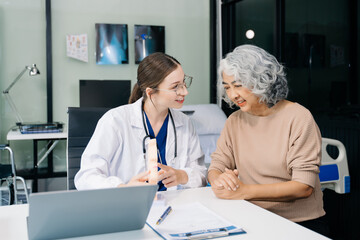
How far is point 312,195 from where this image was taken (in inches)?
63.4

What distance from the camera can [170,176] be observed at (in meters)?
1.53

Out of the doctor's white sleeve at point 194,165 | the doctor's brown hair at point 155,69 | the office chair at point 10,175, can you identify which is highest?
the doctor's brown hair at point 155,69

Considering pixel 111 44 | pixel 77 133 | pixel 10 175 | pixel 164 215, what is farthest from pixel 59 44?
pixel 164 215

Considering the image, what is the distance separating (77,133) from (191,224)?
3.28 ft

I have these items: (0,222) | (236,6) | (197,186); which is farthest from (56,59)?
(0,222)

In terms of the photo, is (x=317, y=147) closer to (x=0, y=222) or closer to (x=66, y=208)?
(x=66, y=208)

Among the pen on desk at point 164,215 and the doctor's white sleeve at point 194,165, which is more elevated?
the doctor's white sleeve at point 194,165

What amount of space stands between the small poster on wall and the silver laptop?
341 cm

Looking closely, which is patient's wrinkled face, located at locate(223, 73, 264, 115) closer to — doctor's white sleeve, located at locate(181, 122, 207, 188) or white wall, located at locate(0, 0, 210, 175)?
doctor's white sleeve, located at locate(181, 122, 207, 188)

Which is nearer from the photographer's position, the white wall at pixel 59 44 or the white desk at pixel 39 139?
the white desk at pixel 39 139

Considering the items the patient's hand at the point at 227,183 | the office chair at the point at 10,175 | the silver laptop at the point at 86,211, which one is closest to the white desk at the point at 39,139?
the office chair at the point at 10,175

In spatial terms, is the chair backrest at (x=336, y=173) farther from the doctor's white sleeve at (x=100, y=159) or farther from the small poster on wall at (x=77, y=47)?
the small poster on wall at (x=77, y=47)

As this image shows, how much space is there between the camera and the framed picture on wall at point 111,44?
4.27 metres

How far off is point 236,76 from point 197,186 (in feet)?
1.61
